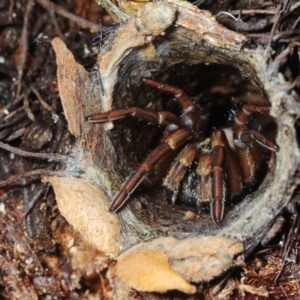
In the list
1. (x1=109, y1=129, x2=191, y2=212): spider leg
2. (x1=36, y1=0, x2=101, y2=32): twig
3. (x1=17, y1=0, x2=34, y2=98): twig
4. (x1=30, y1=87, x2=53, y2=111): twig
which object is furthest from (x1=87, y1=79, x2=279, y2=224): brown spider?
(x1=17, y1=0, x2=34, y2=98): twig

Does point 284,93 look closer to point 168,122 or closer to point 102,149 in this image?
point 168,122

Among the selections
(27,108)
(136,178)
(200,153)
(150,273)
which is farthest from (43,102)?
(150,273)

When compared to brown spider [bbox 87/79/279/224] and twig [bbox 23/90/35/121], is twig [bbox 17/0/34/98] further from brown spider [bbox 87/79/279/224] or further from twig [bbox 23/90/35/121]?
brown spider [bbox 87/79/279/224]

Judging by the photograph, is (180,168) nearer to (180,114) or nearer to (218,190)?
(218,190)

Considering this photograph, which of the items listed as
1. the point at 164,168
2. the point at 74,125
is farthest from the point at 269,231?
the point at 74,125

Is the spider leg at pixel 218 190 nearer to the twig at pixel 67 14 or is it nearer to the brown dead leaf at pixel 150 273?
the brown dead leaf at pixel 150 273
